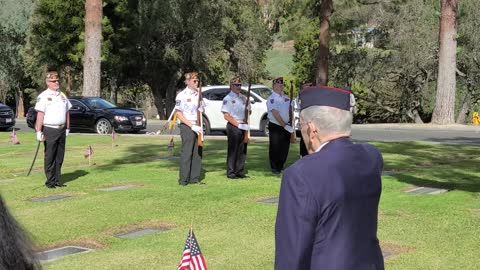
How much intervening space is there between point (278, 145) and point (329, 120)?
933cm

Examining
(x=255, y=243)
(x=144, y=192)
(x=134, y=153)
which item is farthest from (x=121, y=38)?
(x=255, y=243)

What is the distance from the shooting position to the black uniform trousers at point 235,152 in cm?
1176

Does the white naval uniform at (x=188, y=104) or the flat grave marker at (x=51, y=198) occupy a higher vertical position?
the white naval uniform at (x=188, y=104)

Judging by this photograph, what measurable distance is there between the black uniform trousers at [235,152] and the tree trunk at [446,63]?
1891 centimetres

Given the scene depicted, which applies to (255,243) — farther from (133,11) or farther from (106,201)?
(133,11)

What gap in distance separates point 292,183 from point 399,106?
37.8 metres

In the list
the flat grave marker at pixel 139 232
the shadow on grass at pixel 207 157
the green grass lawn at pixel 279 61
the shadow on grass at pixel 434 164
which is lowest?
the flat grave marker at pixel 139 232

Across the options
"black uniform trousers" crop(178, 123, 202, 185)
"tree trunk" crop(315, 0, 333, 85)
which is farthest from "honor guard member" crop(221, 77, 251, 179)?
"tree trunk" crop(315, 0, 333, 85)

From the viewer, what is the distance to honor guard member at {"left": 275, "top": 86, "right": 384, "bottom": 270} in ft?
9.54

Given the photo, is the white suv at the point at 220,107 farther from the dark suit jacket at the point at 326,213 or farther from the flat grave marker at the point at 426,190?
the dark suit jacket at the point at 326,213

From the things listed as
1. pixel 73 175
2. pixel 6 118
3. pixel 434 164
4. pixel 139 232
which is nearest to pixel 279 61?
pixel 6 118

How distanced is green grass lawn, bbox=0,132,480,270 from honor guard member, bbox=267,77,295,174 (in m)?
0.44

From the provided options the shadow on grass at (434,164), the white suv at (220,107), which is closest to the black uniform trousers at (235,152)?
the shadow on grass at (434,164)

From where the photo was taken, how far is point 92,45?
26734mm
